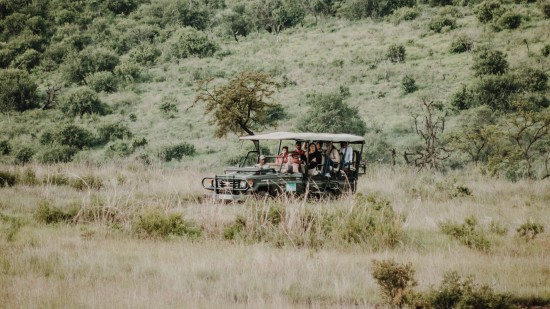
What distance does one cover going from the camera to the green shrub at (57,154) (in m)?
26.2

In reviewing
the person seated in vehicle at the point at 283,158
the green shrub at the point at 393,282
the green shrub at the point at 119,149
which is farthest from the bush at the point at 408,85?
the green shrub at the point at 393,282

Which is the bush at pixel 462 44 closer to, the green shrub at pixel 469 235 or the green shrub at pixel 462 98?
the green shrub at pixel 462 98

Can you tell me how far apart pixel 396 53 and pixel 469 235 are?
2993 cm

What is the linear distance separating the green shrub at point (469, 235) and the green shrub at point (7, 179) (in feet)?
40.7

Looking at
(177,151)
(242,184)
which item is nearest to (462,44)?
(177,151)

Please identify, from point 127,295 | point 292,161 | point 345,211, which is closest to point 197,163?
point 292,161

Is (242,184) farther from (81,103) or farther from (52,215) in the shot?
(81,103)

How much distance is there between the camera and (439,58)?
35344 millimetres

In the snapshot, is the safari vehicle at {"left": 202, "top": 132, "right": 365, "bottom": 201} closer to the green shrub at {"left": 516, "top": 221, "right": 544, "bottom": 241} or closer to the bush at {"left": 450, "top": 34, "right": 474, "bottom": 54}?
the green shrub at {"left": 516, "top": 221, "right": 544, "bottom": 241}

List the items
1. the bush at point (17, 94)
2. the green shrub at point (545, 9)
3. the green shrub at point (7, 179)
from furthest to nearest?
the green shrub at point (545, 9) < the bush at point (17, 94) < the green shrub at point (7, 179)

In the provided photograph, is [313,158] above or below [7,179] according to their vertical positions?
above

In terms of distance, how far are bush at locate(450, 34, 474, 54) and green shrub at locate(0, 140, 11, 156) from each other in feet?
92.8

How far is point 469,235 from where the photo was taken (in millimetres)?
8570

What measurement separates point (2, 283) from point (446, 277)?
503 cm
